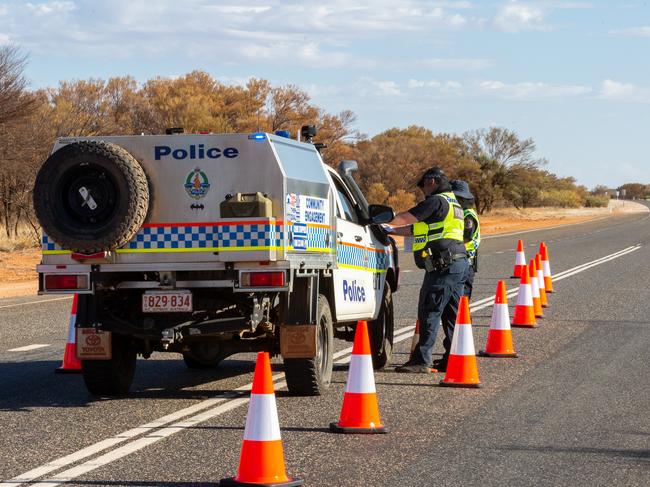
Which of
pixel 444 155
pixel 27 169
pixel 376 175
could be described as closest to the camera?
pixel 27 169

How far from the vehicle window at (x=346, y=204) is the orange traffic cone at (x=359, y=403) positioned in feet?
8.67

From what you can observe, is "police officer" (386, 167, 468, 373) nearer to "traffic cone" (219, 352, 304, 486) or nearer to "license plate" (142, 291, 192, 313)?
"license plate" (142, 291, 192, 313)

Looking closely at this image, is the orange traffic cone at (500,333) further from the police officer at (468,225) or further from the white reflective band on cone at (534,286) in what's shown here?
the white reflective band on cone at (534,286)

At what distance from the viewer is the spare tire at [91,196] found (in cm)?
944

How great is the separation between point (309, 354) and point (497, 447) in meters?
2.16

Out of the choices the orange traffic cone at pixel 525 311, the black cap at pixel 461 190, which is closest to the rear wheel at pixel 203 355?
the black cap at pixel 461 190

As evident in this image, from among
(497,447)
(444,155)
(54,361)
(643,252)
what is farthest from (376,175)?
(497,447)

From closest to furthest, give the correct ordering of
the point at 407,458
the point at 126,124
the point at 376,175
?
the point at 407,458 → the point at 126,124 → the point at 376,175

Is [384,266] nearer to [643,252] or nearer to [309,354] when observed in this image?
[309,354]

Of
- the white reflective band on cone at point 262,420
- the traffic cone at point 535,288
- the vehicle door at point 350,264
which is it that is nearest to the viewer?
the white reflective band on cone at point 262,420

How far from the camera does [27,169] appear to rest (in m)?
35.1

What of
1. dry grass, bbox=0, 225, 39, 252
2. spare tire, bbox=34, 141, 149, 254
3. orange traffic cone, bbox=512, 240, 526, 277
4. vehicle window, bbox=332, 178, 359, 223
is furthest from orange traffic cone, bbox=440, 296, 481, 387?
dry grass, bbox=0, 225, 39, 252

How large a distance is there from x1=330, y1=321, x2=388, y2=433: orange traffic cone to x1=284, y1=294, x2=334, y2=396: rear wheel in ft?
3.89

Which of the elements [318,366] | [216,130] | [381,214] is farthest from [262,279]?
[216,130]
